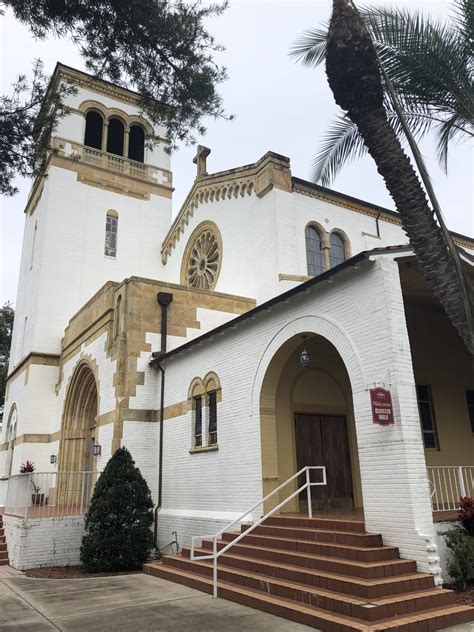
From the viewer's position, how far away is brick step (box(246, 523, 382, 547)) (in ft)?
25.9

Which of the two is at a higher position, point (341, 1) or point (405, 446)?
point (341, 1)

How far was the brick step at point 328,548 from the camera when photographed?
24.8ft

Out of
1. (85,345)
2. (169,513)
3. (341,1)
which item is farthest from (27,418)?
(341,1)

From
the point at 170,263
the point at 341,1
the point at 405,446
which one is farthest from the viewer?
the point at 170,263

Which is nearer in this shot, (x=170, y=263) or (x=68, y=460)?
(x=68, y=460)

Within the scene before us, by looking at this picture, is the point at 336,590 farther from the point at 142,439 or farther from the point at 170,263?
the point at 170,263

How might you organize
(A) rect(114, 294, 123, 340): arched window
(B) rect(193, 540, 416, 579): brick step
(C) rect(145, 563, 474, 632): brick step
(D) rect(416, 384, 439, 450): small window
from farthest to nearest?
(A) rect(114, 294, 123, 340): arched window → (D) rect(416, 384, 439, 450): small window → (B) rect(193, 540, 416, 579): brick step → (C) rect(145, 563, 474, 632): brick step

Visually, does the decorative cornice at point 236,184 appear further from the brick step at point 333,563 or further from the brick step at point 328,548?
the brick step at point 333,563

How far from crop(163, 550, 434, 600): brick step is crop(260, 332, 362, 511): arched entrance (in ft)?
6.56

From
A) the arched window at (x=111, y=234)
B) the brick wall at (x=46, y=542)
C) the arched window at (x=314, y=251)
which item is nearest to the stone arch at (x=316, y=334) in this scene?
the brick wall at (x=46, y=542)

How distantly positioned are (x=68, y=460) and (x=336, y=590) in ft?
45.3

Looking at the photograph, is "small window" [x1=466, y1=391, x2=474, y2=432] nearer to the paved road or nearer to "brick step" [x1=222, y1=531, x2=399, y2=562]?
"brick step" [x1=222, y1=531, x2=399, y2=562]

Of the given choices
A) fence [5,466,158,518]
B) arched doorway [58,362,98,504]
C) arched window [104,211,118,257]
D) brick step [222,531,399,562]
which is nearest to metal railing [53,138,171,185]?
arched window [104,211,118,257]

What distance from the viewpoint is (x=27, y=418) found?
823 inches
